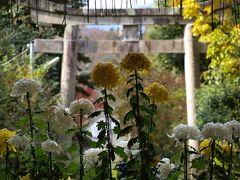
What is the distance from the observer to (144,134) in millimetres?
1661

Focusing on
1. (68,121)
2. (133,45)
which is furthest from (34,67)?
(68,121)

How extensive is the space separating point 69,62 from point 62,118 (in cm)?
527

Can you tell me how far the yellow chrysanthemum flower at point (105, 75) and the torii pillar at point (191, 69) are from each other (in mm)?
5108

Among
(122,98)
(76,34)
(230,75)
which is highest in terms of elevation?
(76,34)

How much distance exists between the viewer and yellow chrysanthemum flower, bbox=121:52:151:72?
1.69 metres

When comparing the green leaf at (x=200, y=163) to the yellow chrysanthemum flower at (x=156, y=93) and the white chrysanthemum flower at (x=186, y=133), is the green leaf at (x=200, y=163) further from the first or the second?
the yellow chrysanthemum flower at (x=156, y=93)

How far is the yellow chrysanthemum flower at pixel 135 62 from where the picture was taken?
169cm

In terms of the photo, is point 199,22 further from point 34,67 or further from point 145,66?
point 145,66

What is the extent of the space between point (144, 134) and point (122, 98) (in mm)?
8386

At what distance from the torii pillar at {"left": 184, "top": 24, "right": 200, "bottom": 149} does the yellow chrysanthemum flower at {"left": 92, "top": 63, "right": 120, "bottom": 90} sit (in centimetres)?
511

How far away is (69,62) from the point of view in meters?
6.96

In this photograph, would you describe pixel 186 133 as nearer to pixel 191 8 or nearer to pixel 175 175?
pixel 175 175

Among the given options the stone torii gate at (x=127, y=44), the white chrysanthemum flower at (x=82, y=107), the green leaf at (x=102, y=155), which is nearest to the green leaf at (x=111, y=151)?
the green leaf at (x=102, y=155)

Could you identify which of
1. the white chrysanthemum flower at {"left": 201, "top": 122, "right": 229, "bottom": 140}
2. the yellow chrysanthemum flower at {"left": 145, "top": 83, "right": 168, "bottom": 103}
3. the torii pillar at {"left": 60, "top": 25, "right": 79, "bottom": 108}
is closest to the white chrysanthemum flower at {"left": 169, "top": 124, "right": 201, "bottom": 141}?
the white chrysanthemum flower at {"left": 201, "top": 122, "right": 229, "bottom": 140}
